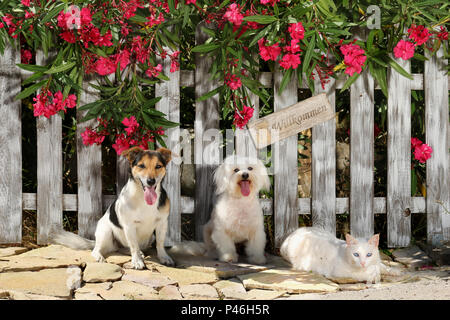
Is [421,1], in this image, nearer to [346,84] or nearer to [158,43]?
[346,84]

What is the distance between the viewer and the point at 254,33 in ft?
15.1

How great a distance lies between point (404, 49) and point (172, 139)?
6.59ft

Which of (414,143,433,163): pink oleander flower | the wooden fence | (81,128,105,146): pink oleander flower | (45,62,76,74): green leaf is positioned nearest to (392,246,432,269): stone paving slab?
the wooden fence

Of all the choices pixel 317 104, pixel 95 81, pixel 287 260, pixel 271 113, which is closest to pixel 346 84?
pixel 317 104

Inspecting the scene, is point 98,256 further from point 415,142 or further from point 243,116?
point 415,142

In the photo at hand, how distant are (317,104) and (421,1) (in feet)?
3.75

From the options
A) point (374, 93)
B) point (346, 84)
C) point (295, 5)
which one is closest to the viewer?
point (295, 5)

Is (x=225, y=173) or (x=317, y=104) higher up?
(x=317, y=104)

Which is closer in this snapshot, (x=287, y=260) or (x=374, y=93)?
(x=287, y=260)

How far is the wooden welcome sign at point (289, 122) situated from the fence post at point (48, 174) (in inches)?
64.9

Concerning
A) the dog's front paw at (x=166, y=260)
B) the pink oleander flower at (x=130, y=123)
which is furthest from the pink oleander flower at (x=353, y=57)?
the dog's front paw at (x=166, y=260)

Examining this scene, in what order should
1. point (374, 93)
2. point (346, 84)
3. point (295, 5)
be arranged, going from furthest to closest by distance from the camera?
point (374, 93), point (346, 84), point (295, 5)

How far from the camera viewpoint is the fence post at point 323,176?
5.11 metres

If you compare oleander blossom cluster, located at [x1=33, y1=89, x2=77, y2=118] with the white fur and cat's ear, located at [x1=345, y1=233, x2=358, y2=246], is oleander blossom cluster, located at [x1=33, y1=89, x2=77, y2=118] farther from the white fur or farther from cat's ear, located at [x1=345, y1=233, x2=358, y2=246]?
cat's ear, located at [x1=345, y1=233, x2=358, y2=246]
